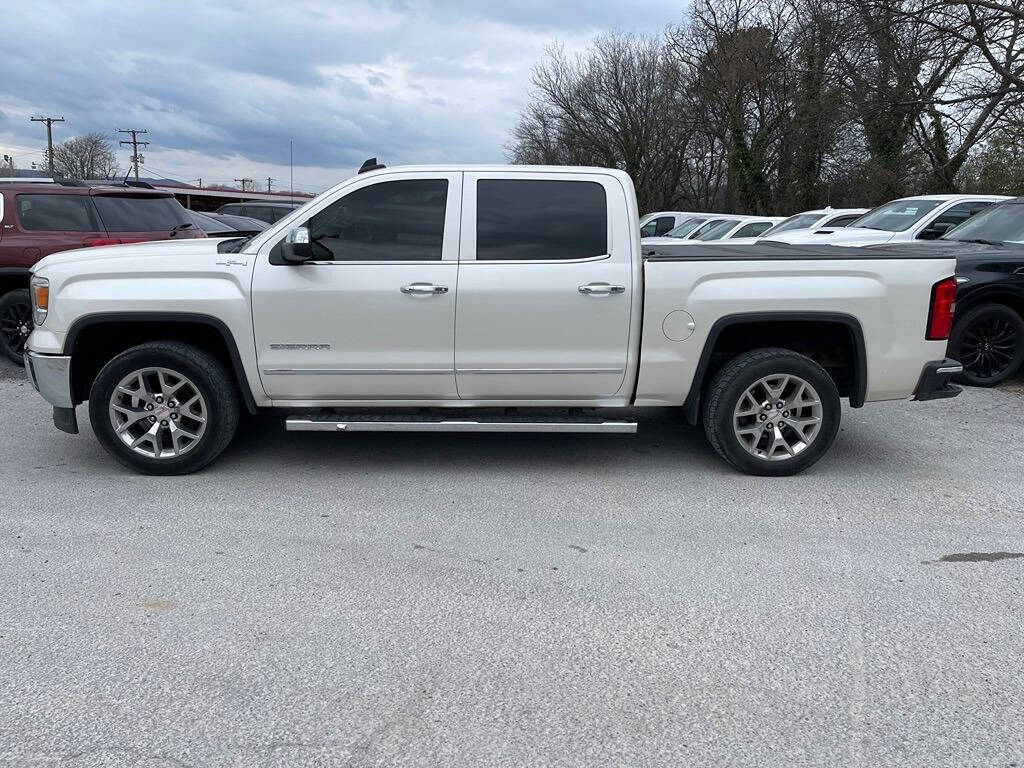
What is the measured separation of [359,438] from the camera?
248 inches

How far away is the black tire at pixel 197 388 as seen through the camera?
527 cm

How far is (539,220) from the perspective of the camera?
209 inches

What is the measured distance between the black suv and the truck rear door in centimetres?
401

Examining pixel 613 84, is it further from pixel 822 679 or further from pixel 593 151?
pixel 822 679

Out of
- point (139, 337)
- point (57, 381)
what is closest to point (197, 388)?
point (139, 337)

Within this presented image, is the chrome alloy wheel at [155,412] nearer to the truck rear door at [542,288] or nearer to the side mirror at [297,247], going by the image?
the side mirror at [297,247]

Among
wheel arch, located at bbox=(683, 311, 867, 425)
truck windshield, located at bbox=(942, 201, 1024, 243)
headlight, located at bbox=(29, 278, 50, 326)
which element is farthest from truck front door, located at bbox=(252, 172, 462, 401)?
truck windshield, located at bbox=(942, 201, 1024, 243)

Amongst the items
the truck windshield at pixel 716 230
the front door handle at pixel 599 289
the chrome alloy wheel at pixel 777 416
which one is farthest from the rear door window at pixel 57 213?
the truck windshield at pixel 716 230

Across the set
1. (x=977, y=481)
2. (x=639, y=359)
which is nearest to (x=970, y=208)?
(x=977, y=481)

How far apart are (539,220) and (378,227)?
98cm

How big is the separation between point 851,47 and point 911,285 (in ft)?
71.2

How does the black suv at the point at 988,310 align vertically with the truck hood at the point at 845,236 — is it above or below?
below

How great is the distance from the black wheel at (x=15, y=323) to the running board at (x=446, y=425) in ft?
16.1

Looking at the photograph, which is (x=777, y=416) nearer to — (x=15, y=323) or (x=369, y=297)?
(x=369, y=297)
